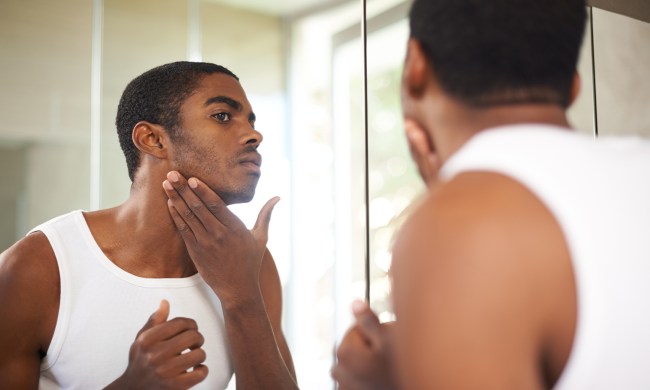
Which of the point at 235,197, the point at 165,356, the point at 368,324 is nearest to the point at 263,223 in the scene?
the point at 235,197

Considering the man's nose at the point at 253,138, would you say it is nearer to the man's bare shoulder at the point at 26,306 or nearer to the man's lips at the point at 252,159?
the man's lips at the point at 252,159

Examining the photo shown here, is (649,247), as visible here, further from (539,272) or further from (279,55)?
(279,55)

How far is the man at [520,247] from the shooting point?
0.89 ft

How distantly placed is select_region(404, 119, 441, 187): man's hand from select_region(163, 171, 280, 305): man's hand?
0.50 meters

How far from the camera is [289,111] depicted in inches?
35.7

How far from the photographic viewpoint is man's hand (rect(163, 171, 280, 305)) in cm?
82

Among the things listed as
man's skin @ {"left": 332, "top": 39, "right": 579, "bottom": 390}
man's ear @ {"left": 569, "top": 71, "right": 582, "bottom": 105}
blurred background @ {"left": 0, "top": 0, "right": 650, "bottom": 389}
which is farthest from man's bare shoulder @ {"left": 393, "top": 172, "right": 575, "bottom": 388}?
blurred background @ {"left": 0, "top": 0, "right": 650, "bottom": 389}

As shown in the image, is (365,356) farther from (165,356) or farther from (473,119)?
(165,356)

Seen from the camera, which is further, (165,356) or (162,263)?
(162,263)

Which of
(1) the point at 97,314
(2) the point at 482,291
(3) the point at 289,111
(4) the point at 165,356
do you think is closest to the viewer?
(2) the point at 482,291

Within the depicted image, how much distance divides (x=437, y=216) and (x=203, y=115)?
2.12ft

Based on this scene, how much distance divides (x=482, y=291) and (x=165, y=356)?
47 centimetres

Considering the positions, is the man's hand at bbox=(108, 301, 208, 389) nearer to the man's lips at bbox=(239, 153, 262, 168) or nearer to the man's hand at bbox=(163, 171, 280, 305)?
the man's hand at bbox=(163, 171, 280, 305)

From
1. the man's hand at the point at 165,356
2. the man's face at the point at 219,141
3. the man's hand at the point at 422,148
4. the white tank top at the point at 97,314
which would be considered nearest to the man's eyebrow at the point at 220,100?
the man's face at the point at 219,141
